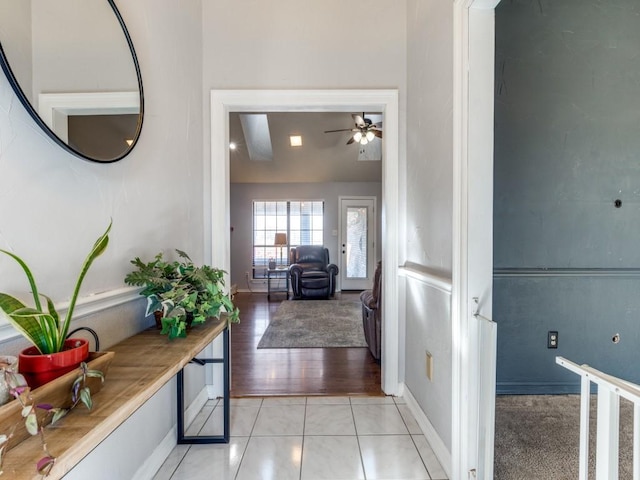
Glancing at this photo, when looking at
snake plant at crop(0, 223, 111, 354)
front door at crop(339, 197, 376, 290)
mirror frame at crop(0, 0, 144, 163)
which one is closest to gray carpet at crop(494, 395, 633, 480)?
snake plant at crop(0, 223, 111, 354)

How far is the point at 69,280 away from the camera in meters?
1.06

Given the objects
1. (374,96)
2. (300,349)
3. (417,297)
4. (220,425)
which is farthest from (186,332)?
(300,349)

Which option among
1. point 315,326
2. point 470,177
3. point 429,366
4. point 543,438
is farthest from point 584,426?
point 315,326

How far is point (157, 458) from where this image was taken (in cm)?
156

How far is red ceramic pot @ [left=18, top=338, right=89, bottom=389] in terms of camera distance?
74cm

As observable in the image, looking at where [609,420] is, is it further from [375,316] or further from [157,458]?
[375,316]

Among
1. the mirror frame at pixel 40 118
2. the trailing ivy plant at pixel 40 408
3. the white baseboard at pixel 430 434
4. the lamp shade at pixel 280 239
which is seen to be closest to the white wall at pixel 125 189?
the mirror frame at pixel 40 118

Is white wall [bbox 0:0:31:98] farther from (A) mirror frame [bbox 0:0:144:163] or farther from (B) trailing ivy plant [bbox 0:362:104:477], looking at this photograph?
(B) trailing ivy plant [bbox 0:362:104:477]

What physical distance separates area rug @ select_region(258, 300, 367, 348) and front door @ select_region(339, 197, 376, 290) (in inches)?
55.6

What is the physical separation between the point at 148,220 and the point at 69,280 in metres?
0.54

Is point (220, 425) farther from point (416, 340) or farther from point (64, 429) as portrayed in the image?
point (64, 429)

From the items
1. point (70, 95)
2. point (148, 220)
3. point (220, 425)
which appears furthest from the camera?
point (220, 425)

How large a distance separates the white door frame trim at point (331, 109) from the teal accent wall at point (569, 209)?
75cm

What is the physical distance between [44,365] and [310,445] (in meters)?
1.44
